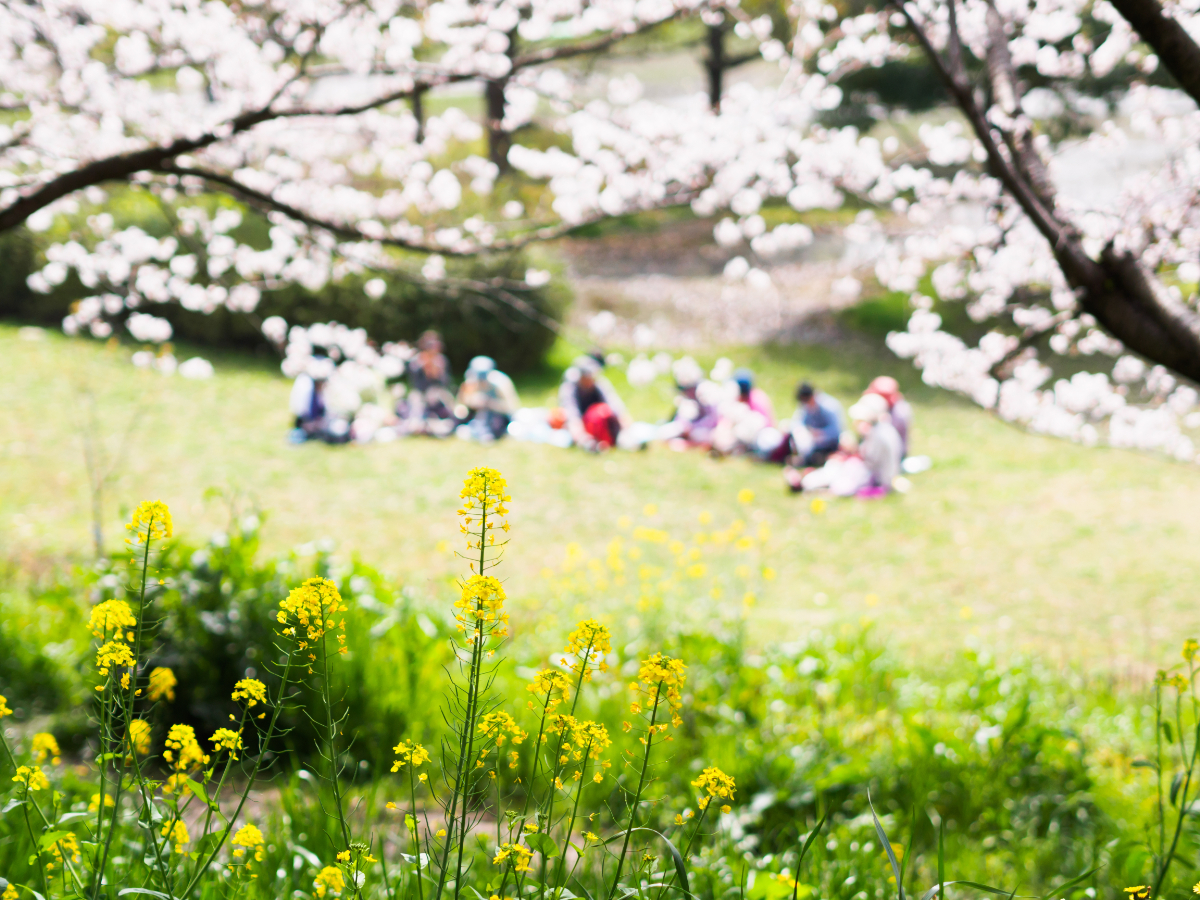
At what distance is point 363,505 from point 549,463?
2.28 meters

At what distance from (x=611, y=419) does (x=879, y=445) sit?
301 centimetres

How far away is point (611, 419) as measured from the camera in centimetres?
1025

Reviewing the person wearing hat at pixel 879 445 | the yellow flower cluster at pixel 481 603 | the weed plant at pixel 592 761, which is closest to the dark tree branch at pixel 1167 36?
the weed plant at pixel 592 761

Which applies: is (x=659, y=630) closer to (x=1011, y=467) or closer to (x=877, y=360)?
(x=1011, y=467)

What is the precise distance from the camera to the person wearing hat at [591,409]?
10211 mm

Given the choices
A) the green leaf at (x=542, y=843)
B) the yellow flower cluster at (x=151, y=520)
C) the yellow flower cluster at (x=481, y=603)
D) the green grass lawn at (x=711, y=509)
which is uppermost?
the yellow flower cluster at (x=151, y=520)

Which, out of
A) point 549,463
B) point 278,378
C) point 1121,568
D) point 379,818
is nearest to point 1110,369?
point 1121,568

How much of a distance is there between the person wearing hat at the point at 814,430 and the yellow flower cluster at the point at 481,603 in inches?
343

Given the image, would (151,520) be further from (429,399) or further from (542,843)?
(429,399)

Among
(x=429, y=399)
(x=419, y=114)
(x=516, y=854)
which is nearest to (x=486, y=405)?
(x=429, y=399)

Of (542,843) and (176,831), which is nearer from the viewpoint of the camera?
(542,843)

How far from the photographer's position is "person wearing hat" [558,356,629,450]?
402 inches

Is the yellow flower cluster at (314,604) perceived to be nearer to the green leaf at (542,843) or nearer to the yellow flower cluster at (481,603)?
the yellow flower cluster at (481,603)

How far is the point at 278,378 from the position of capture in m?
12.4
